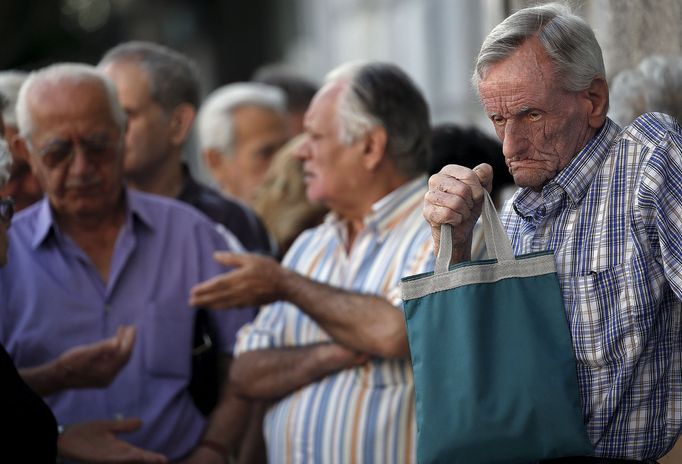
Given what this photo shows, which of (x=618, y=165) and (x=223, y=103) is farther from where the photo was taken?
(x=223, y=103)

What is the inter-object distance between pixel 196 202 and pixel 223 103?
157 cm

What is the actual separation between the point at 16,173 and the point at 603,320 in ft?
9.27

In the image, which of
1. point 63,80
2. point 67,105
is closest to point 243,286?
point 67,105

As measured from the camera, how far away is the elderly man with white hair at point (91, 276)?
12.3ft

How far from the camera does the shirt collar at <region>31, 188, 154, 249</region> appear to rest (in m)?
3.85

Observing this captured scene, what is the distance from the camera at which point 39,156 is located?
3.84m

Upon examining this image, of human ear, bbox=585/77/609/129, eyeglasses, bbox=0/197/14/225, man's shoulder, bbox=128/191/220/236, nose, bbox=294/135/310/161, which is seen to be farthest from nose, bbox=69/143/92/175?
human ear, bbox=585/77/609/129

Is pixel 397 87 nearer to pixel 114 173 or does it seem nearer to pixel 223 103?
pixel 114 173

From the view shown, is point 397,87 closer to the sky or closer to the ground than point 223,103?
closer to the sky

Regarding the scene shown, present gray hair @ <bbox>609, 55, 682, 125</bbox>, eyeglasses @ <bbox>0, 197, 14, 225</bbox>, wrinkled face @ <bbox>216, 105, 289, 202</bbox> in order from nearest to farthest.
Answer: eyeglasses @ <bbox>0, 197, 14, 225</bbox>, gray hair @ <bbox>609, 55, 682, 125</bbox>, wrinkled face @ <bbox>216, 105, 289, 202</bbox>

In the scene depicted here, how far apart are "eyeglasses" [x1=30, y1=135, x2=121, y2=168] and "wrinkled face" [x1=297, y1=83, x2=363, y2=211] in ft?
2.45

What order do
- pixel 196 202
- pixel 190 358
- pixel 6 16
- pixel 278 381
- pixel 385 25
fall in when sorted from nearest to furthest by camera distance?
pixel 278 381 → pixel 190 358 → pixel 196 202 → pixel 385 25 → pixel 6 16

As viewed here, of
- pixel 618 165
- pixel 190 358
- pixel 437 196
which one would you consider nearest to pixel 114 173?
pixel 190 358

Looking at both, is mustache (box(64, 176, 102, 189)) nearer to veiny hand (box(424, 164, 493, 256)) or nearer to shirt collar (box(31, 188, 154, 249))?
shirt collar (box(31, 188, 154, 249))
